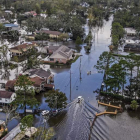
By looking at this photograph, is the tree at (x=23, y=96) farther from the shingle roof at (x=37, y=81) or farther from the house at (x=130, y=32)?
the house at (x=130, y=32)

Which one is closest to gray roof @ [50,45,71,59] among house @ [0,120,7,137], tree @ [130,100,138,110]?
tree @ [130,100,138,110]

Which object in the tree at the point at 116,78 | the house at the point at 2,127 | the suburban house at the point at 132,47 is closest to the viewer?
the house at the point at 2,127

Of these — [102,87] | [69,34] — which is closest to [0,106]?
[102,87]

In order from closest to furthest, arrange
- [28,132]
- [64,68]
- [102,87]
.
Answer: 1. [28,132]
2. [102,87]
3. [64,68]

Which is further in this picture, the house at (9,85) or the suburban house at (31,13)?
the suburban house at (31,13)

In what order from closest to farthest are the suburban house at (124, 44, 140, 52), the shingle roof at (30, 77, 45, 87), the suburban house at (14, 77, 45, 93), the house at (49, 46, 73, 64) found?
the suburban house at (14, 77, 45, 93) < the shingle roof at (30, 77, 45, 87) < the house at (49, 46, 73, 64) < the suburban house at (124, 44, 140, 52)

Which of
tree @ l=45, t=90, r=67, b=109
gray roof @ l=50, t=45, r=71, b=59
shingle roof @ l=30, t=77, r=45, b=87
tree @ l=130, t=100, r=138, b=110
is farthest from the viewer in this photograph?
gray roof @ l=50, t=45, r=71, b=59

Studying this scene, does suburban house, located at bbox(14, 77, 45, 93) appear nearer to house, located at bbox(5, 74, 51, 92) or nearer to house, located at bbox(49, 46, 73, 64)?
house, located at bbox(5, 74, 51, 92)

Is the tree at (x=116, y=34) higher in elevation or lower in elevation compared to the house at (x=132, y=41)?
higher

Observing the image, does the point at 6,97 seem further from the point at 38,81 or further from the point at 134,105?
the point at 134,105

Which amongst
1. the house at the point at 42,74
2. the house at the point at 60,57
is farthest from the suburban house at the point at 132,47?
the house at the point at 42,74

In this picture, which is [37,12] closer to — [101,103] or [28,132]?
[101,103]
